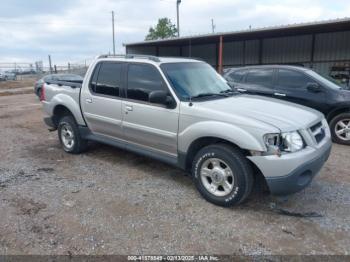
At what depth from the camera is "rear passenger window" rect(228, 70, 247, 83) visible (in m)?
8.23

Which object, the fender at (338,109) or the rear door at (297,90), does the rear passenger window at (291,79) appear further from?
the fender at (338,109)

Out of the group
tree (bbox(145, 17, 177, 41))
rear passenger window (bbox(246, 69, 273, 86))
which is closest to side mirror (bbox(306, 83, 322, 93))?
rear passenger window (bbox(246, 69, 273, 86))

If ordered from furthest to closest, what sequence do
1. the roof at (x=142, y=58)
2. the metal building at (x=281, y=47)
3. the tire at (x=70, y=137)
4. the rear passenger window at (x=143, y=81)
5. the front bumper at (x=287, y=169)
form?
the metal building at (x=281, y=47) → the tire at (x=70, y=137) → the roof at (x=142, y=58) → the rear passenger window at (x=143, y=81) → the front bumper at (x=287, y=169)

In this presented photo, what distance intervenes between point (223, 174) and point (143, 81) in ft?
6.12

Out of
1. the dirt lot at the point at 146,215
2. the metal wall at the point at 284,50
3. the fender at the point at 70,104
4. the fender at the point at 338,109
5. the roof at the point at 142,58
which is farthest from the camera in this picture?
the metal wall at the point at 284,50

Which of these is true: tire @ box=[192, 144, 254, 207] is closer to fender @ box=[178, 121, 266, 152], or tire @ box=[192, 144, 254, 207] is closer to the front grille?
fender @ box=[178, 121, 266, 152]

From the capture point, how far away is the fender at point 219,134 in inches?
138

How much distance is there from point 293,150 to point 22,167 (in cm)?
447

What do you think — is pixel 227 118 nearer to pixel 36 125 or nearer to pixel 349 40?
pixel 36 125

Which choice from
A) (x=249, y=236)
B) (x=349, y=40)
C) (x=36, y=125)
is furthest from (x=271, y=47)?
(x=249, y=236)

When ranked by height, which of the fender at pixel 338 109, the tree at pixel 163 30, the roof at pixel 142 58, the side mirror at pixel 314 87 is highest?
the tree at pixel 163 30

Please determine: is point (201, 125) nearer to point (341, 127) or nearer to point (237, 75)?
point (341, 127)

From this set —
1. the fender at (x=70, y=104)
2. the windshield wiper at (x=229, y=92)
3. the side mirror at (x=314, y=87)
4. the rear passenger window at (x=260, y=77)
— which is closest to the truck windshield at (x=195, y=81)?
the windshield wiper at (x=229, y=92)

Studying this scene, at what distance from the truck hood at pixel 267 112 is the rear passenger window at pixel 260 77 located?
11.2 feet
